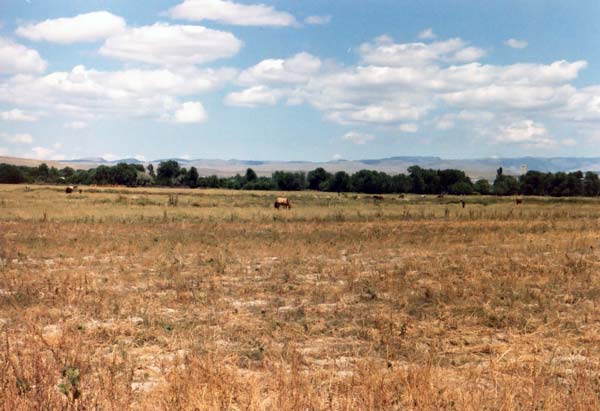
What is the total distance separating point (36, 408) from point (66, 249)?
15.8 m

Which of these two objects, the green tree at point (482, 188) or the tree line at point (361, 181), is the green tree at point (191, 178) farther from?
the green tree at point (482, 188)

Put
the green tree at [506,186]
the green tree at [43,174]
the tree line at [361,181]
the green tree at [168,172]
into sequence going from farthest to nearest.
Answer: the green tree at [168,172]
the green tree at [43,174]
the green tree at [506,186]
the tree line at [361,181]

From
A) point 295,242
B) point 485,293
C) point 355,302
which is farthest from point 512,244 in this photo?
point 355,302

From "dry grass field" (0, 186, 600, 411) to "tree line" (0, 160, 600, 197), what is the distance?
117323 millimetres

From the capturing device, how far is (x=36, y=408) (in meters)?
5.28

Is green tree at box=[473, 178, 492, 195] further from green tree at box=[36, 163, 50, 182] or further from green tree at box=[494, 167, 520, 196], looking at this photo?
green tree at box=[36, 163, 50, 182]

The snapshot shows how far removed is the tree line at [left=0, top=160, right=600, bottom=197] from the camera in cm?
12825

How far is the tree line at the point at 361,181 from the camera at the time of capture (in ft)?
421

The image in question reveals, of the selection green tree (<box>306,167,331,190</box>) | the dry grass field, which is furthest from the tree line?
the dry grass field

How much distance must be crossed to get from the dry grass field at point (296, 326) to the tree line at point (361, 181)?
385 feet

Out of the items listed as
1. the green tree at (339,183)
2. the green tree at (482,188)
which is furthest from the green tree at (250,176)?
the green tree at (482,188)

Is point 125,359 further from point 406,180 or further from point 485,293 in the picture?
point 406,180

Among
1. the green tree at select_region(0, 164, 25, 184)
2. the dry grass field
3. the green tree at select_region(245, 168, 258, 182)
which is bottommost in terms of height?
the dry grass field

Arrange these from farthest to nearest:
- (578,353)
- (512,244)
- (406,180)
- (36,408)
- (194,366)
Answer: (406,180), (512,244), (578,353), (194,366), (36,408)
